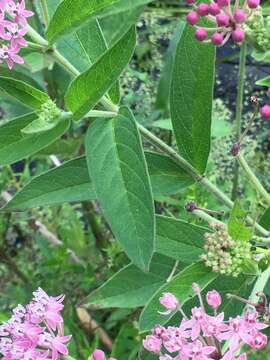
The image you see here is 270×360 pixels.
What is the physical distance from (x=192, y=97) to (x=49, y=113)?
22 centimetres

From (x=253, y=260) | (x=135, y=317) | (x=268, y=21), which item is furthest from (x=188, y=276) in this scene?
(x=135, y=317)

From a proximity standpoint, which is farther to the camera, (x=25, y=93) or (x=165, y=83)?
(x=165, y=83)

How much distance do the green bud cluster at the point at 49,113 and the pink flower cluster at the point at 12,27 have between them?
0.07m

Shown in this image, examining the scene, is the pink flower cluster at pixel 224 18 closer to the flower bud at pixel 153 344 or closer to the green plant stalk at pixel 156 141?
the green plant stalk at pixel 156 141

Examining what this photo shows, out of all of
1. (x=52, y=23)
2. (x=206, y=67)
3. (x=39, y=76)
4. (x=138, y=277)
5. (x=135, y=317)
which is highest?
(x=52, y=23)

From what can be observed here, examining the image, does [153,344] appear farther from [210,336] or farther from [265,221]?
[265,221]

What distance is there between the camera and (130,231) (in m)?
0.83

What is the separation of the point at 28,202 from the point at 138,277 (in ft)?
0.66

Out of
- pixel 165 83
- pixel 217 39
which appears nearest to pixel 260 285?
pixel 217 39

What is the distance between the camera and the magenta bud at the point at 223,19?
0.77 metres

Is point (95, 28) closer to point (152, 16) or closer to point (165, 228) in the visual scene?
point (165, 228)

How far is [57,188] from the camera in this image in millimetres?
1021

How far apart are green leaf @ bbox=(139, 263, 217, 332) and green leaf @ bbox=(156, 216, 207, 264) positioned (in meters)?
0.07

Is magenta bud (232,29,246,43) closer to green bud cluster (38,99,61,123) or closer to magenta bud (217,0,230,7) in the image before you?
magenta bud (217,0,230,7)
